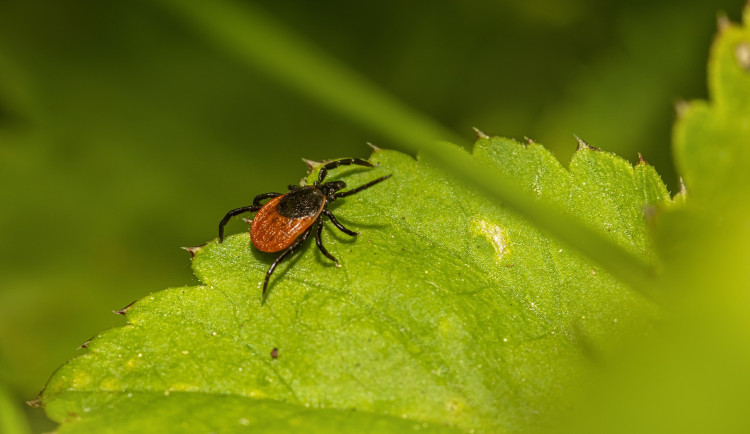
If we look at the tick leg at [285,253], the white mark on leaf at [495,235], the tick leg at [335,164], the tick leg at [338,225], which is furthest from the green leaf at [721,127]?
the tick leg at [285,253]

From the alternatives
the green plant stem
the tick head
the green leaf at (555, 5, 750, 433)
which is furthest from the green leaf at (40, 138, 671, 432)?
the green leaf at (555, 5, 750, 433)

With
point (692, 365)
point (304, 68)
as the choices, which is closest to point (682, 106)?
point (692, 365)

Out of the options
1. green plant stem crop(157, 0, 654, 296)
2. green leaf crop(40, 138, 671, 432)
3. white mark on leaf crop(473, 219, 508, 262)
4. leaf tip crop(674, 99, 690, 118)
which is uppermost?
leaf tip crop(674, 99, 690, 118)

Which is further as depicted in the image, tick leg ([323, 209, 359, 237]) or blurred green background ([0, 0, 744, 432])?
blurred green background ([0, 0, 744, 432])

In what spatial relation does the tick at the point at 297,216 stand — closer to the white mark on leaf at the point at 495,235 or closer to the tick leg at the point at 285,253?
the tick leg at the point at 285,253

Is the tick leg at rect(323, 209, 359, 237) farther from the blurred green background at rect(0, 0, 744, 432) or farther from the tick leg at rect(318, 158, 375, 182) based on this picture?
the blurred green background at rect(0, 0, 744, 432)

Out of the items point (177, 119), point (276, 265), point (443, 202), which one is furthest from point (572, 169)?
point (177, 119)

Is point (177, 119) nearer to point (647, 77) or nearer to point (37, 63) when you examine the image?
point (37, 63)

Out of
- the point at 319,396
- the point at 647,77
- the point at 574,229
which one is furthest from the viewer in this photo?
the point at 647,77

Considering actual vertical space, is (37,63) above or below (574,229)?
below

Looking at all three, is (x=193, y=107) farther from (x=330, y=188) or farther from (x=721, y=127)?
(x=721, y=127)
